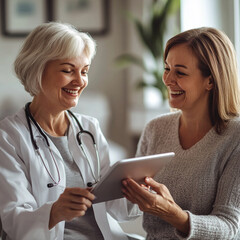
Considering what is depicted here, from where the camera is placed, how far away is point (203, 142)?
6.18 ft

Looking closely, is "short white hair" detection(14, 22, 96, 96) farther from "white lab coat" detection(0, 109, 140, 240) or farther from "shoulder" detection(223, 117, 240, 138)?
"shoulder" detection(223, 117, 240, 138)

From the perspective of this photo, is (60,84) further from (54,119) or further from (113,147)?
(113,147)

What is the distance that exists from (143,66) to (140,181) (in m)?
2.79

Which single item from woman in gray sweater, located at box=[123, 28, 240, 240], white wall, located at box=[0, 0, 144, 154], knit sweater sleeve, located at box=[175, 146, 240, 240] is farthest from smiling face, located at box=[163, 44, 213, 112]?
white wall, located at box=[0, 0, 144, 154]

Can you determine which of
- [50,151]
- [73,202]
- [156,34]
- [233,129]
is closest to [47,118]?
[50,151]

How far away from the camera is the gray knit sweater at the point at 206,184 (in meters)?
1.73

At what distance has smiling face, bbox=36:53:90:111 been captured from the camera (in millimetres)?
1839

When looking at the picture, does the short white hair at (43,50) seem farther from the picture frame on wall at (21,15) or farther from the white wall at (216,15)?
the picture frame on wall at (21,15)

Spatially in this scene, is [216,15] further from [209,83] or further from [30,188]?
[30,188]

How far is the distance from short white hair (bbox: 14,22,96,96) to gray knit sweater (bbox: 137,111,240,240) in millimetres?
579

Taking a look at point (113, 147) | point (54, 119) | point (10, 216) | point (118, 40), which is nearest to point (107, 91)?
point (118, 40)

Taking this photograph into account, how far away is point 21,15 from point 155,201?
3.48m

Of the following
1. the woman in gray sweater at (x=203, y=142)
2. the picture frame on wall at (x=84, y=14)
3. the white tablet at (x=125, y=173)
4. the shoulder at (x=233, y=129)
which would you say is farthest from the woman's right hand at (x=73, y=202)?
the picture frame on wall at (x=84, y=14)

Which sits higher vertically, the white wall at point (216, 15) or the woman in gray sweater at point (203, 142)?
the white wall at point (216, 15)
